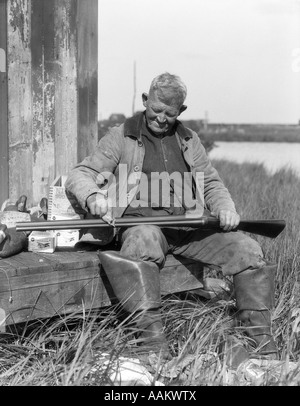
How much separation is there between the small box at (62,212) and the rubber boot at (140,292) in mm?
577

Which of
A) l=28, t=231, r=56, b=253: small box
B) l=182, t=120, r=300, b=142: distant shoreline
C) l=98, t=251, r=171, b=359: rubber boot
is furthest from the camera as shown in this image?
l=182, t=120, r=300, b=142: distant shoreline

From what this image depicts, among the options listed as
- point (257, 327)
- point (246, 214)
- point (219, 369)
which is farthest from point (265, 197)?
point (219, 369)

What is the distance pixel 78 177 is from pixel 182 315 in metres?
1.01

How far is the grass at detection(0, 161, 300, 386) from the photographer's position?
299 cm

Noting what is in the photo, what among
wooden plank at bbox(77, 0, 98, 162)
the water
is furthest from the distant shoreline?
wooden plank at bbox(77, 0, 98, 162)

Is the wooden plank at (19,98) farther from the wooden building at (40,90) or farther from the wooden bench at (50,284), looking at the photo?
the wooden bench at (50,284)

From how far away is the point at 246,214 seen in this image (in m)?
6.02

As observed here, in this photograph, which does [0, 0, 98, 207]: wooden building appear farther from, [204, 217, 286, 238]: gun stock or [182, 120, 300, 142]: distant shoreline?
[182, 120, 300, 142]: distant shoreline

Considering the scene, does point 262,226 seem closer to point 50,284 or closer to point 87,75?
point 50,284

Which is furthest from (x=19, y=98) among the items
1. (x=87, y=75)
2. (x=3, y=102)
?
(x=87, y=75)

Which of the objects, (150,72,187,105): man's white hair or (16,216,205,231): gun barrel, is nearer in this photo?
(16,216,205,231): gun barrel

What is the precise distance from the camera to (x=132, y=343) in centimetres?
337

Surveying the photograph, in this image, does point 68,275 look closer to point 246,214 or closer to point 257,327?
point 257,327

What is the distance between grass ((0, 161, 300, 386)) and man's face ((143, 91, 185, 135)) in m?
1.08
